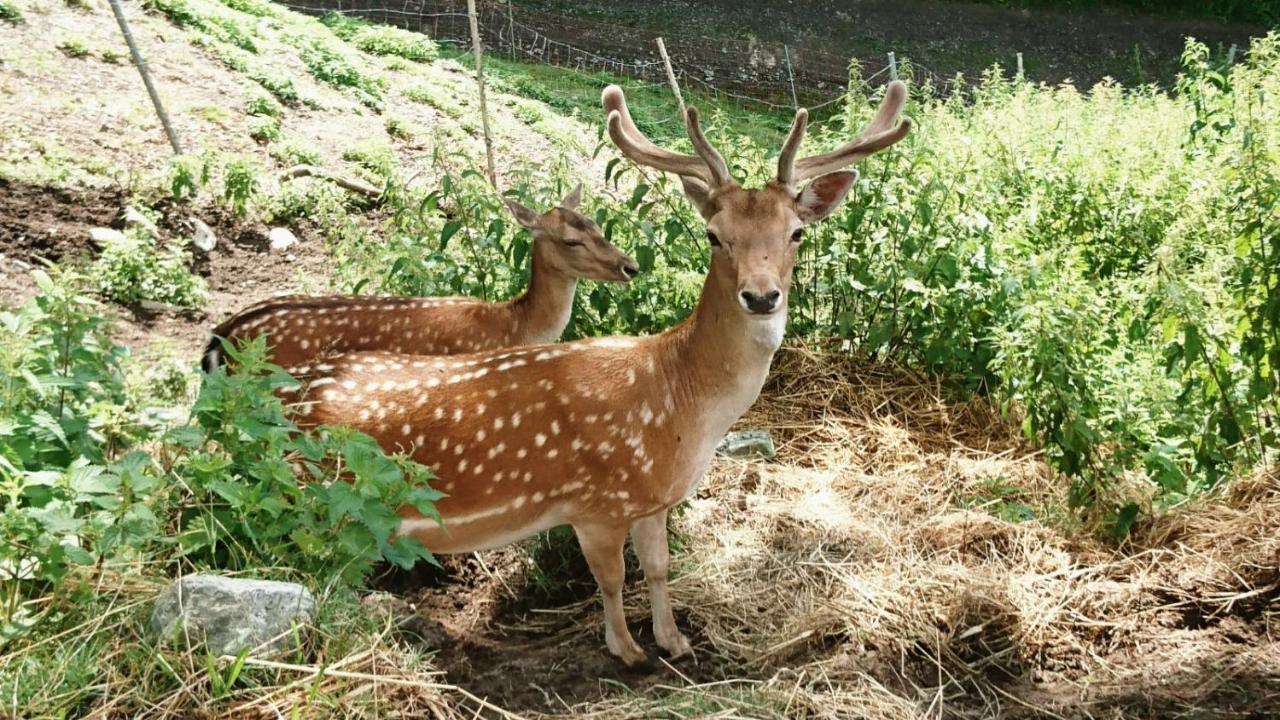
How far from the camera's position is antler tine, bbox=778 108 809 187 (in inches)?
158

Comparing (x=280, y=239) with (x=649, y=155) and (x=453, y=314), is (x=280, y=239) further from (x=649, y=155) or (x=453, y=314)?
(x=649, y=155)

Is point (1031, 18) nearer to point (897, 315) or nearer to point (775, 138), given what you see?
point (775, 138)

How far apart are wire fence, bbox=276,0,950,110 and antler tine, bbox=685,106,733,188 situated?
1140 centimetres

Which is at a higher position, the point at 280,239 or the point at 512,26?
the point at 512,26

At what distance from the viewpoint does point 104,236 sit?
7336 mm

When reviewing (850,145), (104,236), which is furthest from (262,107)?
(850,145)

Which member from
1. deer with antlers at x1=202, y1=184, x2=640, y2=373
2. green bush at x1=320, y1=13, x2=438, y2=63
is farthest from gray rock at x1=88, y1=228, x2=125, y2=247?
green bush at x1=320, y1=13, x2=438, y2=63

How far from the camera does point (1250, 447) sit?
482cm

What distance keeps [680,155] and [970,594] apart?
6.56 ft

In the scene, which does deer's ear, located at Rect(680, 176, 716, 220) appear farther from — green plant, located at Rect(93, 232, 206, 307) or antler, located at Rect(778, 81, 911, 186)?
green plant, located at Rect(93, 232, 206, 307)

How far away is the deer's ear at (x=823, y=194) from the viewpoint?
4.18 m

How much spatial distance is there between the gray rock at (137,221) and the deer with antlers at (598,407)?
13.7 ft

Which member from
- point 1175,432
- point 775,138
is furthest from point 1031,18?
Result: point 1175,432

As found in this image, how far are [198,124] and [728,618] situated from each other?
275 inches
